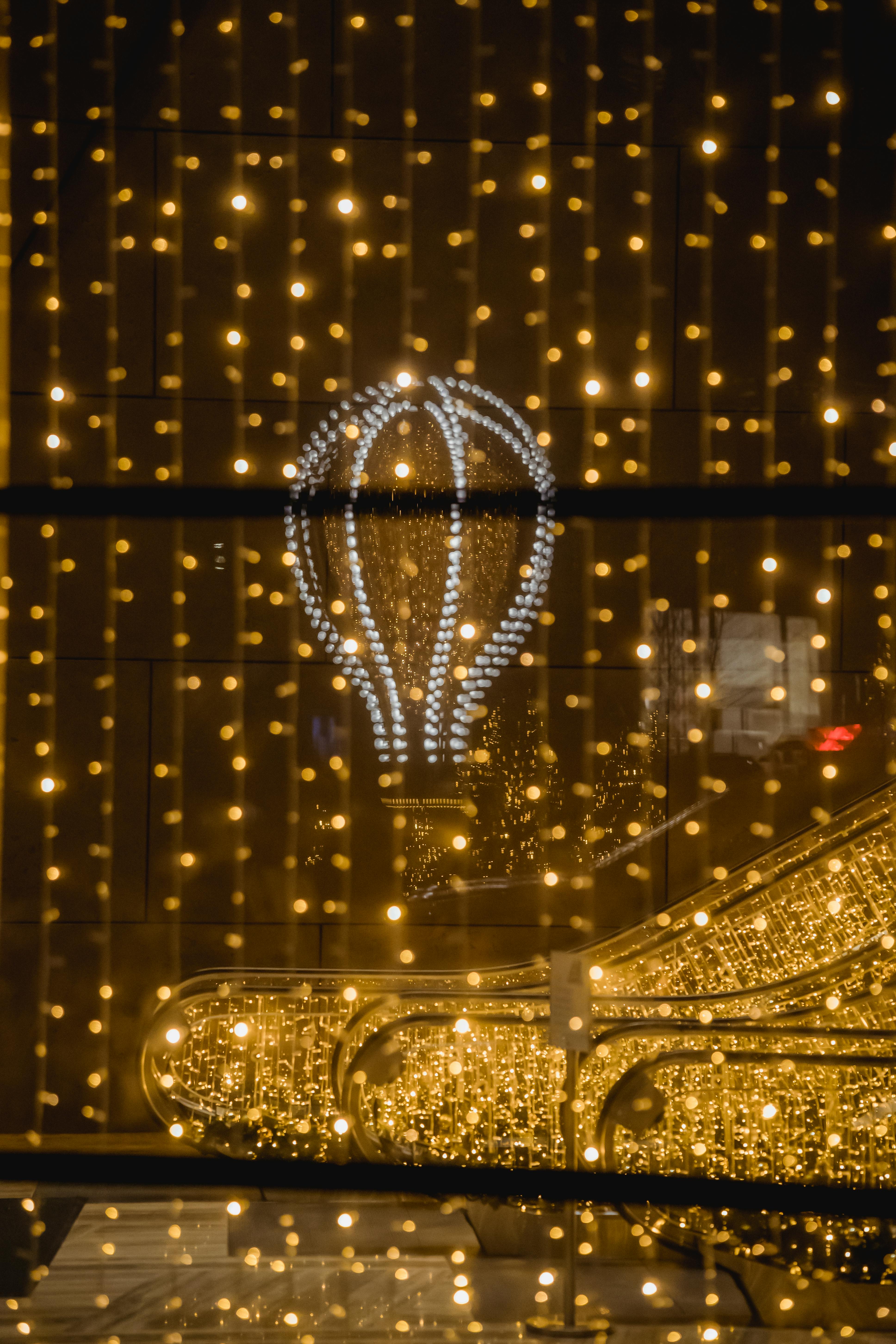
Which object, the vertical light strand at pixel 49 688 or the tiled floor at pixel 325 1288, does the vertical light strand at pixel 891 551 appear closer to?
the tiled floor at pixel 325 1288

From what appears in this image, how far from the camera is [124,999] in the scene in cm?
355

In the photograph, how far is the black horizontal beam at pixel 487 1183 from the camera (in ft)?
3.45

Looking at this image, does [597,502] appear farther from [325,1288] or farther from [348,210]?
[348,210]

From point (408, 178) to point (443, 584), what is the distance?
4.05 ft

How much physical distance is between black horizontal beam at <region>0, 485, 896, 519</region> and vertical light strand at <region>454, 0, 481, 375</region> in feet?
9.12

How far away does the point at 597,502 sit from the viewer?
955mm

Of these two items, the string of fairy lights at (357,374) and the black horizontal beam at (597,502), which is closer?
the black horizontal beam at (597,502)

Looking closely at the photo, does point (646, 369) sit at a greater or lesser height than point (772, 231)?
lesser

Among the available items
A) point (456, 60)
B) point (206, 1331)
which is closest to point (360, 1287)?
point (206, 1331)

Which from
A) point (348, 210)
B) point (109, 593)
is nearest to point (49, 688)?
point (109, 593)

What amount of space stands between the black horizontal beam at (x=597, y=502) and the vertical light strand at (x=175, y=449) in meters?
2.62

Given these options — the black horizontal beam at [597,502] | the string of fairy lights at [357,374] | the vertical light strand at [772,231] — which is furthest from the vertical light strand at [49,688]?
the black horizontal beam at [597,502]

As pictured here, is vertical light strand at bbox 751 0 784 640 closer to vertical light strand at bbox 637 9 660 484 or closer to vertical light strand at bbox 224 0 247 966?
vertical light strand at bbox 637 9 660 484

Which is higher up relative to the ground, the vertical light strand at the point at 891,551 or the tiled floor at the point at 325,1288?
the vertical light strand at the point at 891,551
